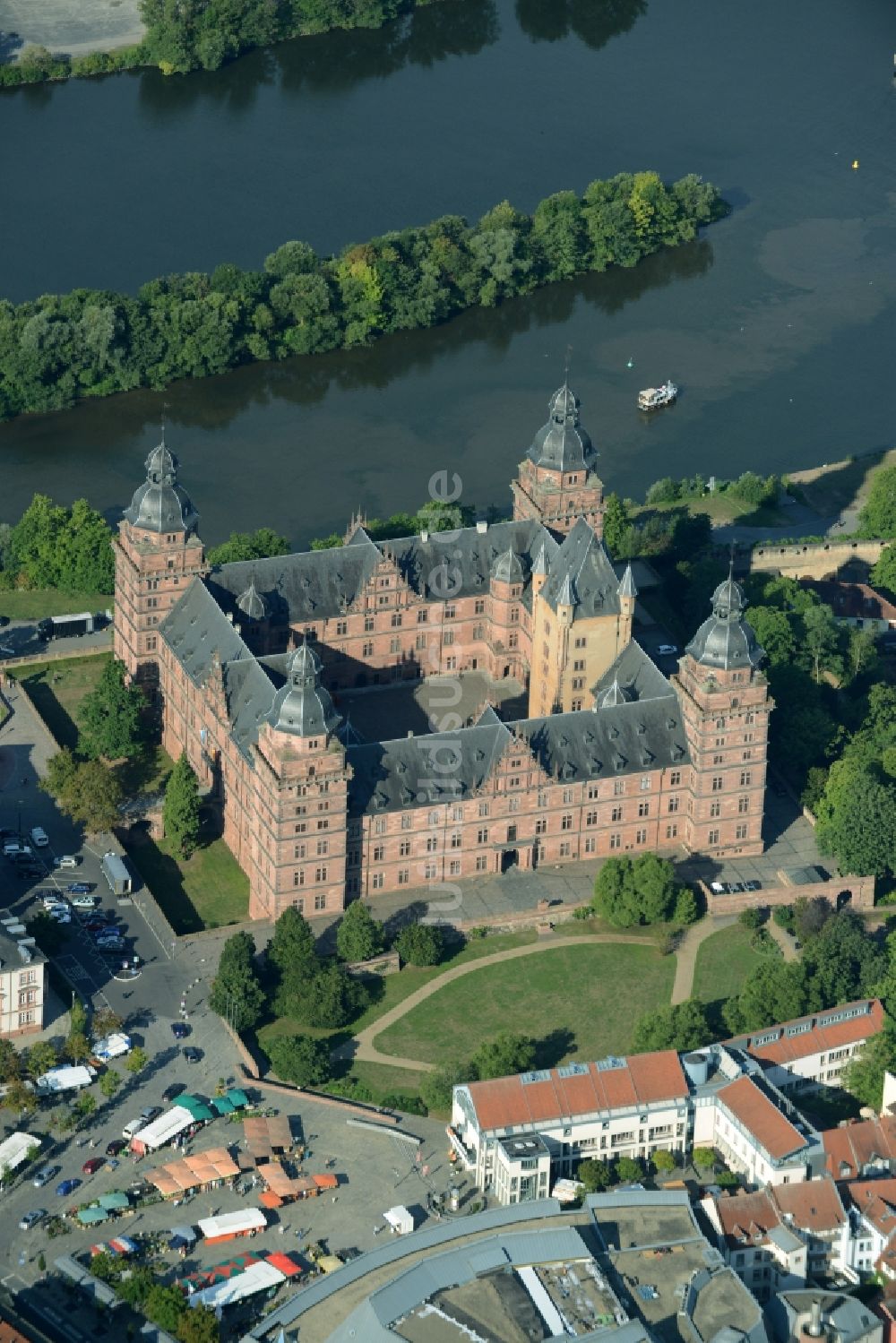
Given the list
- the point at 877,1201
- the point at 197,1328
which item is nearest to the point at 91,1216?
the point at 197,1328

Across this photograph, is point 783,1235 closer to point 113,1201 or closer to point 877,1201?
point 877,1201

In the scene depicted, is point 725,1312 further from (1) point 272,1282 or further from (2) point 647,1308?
(1) point 272,1282

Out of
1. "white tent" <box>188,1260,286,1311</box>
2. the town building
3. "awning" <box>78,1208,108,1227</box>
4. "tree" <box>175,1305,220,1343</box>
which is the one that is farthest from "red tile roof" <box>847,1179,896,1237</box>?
"awning" <box>78,1208,108,1227</box>

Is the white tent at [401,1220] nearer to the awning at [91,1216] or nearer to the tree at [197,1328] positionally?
the tree at [197,1328]

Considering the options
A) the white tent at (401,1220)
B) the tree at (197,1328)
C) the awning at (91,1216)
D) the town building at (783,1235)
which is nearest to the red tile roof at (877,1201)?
the town building at (783,1235)

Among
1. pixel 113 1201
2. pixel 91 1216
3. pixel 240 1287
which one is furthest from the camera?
pixel 113 1201
